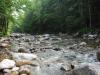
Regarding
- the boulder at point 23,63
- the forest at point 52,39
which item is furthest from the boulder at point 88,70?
the boulder at point 23,63

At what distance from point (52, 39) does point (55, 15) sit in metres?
15.2

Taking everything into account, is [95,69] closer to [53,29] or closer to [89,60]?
[89,60]

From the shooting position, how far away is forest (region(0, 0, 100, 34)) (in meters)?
20.7

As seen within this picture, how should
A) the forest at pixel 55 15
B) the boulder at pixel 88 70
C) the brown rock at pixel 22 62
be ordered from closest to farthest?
the boulder at pixel 88 70, the brown rock at pixel 22 62, the forest at pixel 55 15

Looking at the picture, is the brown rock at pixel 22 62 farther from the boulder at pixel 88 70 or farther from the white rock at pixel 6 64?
the boulder at pixel 88 70

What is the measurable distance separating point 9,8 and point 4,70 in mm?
13563

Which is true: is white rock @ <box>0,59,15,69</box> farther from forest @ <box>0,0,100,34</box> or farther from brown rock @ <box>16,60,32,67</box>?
forest @ <box>0,0,100,34</box>

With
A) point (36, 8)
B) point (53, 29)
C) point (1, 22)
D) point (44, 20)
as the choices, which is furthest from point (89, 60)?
point (36, 8)

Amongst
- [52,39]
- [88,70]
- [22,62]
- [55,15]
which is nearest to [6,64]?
[22,62]

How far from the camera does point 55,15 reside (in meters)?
34.7

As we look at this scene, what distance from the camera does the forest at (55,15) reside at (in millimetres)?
20748

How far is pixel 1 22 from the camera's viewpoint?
2153 cm

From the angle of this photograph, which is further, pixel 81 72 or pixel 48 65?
pixel 48 65

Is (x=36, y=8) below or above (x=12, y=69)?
above
